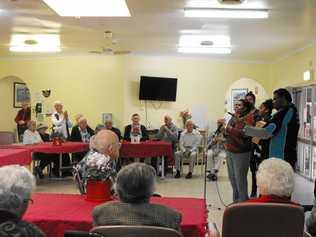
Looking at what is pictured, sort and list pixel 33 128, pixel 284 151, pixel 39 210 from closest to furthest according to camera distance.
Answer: pixel 39 210
pixel 284 151
pixel 33 128

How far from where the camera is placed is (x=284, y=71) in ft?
31.5

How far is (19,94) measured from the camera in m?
11.7

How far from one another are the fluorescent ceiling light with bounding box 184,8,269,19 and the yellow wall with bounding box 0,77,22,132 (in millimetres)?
7189

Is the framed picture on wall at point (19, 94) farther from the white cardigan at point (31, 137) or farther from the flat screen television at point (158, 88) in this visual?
the white cardigan at point (31, 137)

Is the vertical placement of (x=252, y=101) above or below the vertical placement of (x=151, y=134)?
above

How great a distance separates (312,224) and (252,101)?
296 cm

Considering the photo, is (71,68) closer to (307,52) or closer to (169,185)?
(169,185)

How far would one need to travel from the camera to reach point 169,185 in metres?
7.48

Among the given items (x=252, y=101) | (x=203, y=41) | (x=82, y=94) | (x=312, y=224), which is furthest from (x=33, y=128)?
(x=312, y=224)

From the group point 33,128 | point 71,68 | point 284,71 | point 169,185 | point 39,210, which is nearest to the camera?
point 39,210

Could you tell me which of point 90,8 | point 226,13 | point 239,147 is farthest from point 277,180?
point 90,8

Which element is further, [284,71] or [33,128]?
[284,71]

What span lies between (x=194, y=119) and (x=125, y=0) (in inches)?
231

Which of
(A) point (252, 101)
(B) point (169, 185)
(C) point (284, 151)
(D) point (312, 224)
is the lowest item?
(B) point (169, 185)
